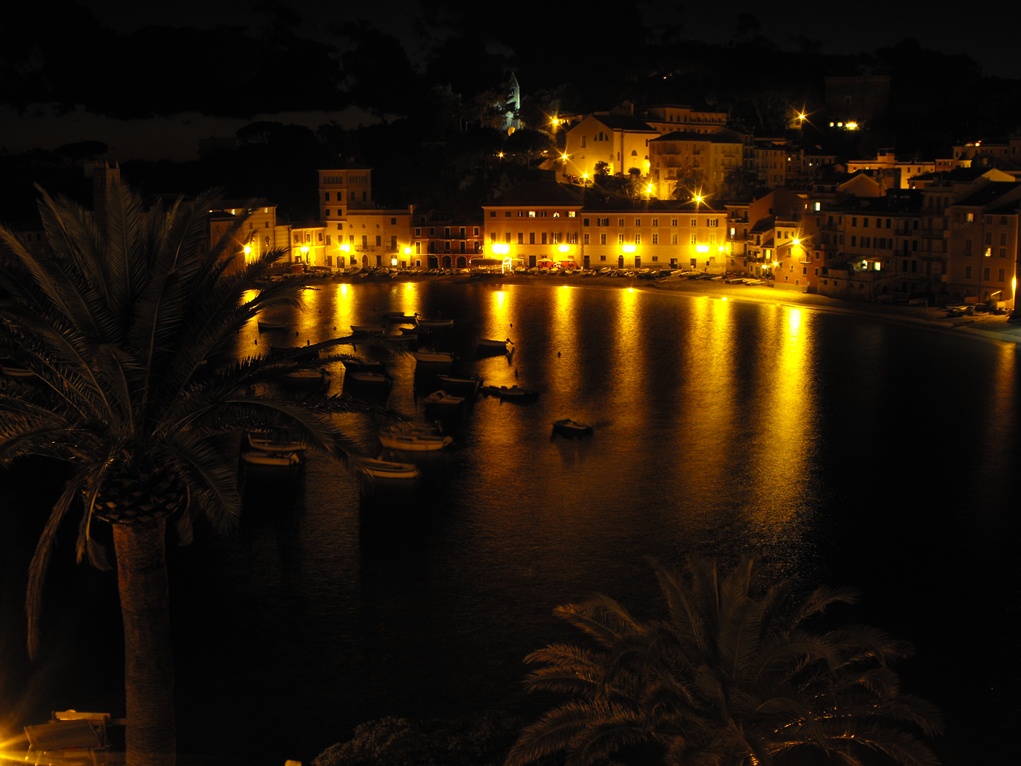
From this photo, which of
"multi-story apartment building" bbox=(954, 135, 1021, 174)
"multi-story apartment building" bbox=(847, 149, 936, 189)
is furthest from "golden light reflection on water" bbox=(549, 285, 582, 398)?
"multi-story apartment building" bbox=(954, 135, 1021, 174)

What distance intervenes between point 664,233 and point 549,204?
4969mm


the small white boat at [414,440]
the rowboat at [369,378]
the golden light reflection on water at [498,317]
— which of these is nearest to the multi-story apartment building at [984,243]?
the golden light reflection on water at [498,317]

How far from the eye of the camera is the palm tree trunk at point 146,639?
6.01 metres

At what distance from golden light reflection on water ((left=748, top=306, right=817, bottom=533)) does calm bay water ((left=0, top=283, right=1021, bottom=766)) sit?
3.0 inches

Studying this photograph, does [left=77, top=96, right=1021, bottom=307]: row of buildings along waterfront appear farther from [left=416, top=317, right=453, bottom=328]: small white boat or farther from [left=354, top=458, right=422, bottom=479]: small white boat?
[left=354, top=458, right=422, bottom=479]: small white boat

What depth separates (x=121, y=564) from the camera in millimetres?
6047

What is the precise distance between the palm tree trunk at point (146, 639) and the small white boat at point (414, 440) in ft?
41.4

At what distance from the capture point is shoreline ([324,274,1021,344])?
3052cm

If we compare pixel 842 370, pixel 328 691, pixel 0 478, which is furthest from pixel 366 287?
pixel 328 691

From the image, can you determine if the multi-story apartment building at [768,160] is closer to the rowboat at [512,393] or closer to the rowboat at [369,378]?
the rowboat at [369,378]

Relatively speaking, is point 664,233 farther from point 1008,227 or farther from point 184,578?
point 184,578

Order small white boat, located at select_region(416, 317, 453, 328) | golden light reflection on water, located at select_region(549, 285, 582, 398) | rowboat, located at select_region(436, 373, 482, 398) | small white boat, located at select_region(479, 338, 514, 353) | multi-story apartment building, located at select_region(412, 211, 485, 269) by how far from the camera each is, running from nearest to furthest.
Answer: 1. rowboat, located at select_region(436, 373, 482, 398)
2. golden light reflection on water, located at select_region(549, 285, 582, 398)
3. small white boat, located at select_region(479, 338, 514, 353)
4. small white boat, located at select_region(416, 317, 453, 328)
5. multi-story apartment building, located at select_region(412, 211, 485, 269)

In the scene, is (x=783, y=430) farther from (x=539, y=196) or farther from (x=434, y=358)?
(x=539, y=196)

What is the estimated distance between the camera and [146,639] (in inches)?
243
